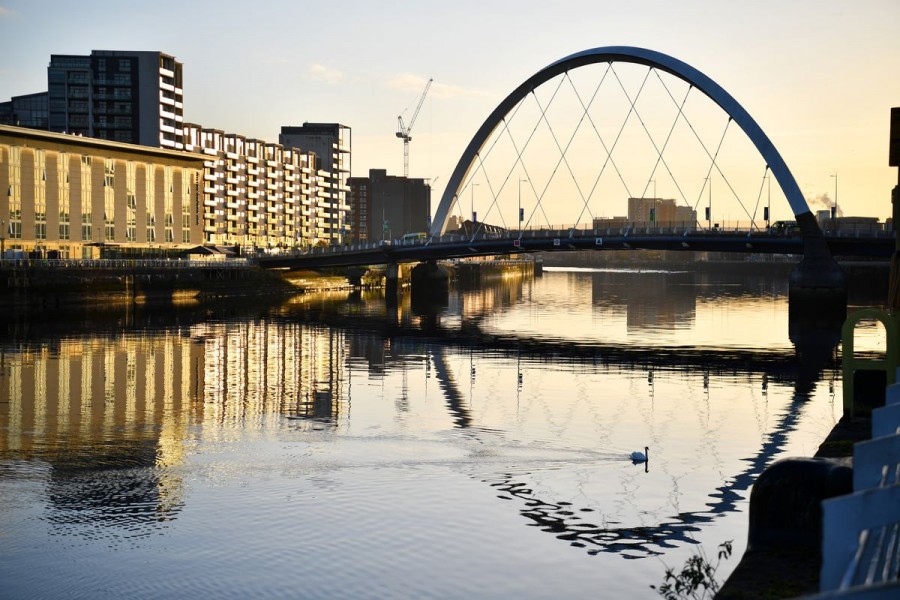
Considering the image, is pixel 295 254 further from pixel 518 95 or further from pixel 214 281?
pixel 518 95

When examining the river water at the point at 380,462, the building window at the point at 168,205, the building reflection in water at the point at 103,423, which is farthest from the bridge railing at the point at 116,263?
the building reflection in water at the point at 103,423

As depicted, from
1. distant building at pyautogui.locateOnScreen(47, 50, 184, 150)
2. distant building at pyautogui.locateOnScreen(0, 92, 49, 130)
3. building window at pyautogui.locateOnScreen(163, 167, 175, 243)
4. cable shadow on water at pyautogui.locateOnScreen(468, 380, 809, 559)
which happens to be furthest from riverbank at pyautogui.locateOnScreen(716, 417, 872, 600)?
distant building at pyautogui.locateOnScreen(0, 92, 49, 130)

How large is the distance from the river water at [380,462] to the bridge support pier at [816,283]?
32.7 metres

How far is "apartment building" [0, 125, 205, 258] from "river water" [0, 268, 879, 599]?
6325cm

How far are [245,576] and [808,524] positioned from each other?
31.1 ft

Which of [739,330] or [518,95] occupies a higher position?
[518,95]

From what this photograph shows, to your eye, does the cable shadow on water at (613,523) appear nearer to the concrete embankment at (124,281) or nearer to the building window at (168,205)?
the concrete embankment at (124,281)

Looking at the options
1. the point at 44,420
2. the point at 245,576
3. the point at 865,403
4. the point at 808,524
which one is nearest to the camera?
the point at 808,524

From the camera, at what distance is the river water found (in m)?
19.5

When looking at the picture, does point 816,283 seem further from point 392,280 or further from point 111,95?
point 111,95

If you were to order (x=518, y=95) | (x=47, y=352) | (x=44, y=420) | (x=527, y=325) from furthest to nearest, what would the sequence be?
1. (x=518, y=95)
2. (x=527, y=325)
3. (x=47, y=352)
4. (x=44, y=420)

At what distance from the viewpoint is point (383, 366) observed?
54.9 m

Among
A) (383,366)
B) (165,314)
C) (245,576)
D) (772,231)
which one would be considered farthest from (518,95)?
(245,576)

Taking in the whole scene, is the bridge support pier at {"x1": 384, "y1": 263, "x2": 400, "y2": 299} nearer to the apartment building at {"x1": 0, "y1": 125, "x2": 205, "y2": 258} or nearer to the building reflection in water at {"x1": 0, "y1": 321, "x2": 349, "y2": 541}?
the apartment building at {"x1": 0, "y1": 125, "x2": 205, "y2": 258}
